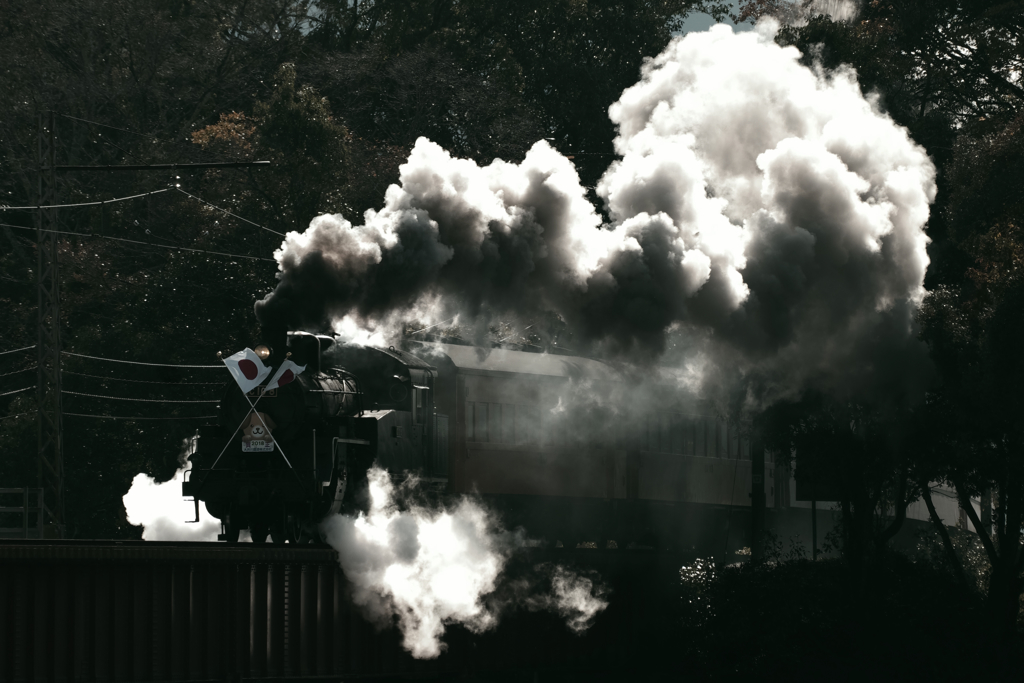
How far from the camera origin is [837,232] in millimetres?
25016

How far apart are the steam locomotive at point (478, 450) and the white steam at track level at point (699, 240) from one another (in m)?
1.30

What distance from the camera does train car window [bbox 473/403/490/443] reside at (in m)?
26.8

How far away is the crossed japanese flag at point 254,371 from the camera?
1880 cm

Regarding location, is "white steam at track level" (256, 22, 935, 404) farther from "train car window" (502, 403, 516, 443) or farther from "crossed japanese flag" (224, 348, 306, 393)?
"train car window" (502, 403, 516, 443)

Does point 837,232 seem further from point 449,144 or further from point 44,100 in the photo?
point 44,100

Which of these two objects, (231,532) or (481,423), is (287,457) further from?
(481,423)

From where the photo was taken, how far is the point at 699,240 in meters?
23.8

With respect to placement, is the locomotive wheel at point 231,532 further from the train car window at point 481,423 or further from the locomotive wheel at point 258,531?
the train car window at point 481,423

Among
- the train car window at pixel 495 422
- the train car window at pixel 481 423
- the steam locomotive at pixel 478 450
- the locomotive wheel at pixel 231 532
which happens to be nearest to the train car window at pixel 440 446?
the steam locomotive at pixel 478 450

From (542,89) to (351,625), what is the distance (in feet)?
116

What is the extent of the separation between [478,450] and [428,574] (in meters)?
7.91

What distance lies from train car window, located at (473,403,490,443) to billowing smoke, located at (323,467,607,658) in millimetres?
4886

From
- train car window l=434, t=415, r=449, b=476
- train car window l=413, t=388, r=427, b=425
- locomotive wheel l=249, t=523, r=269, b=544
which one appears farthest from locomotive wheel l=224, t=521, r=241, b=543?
train car window l=434, t=415, r=449, b=476

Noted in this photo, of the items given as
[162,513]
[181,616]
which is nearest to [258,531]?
[181,616]
